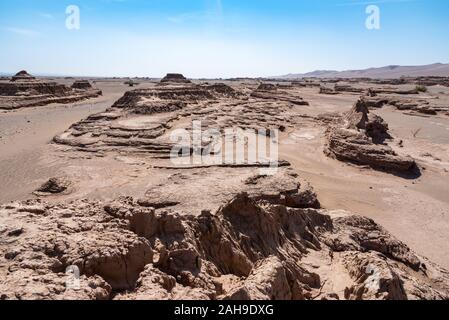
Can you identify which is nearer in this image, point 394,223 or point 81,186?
point 394,223

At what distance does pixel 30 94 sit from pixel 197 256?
37077 mm

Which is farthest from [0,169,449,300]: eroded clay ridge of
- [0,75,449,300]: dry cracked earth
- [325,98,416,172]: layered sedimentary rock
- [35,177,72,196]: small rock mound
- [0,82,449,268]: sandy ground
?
[325,98,416,172]: layered sedimentary rock

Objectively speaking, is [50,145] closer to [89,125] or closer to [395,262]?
[89,125]

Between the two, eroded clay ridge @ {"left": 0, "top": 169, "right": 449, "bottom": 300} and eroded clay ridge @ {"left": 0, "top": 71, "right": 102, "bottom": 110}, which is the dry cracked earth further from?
eroded clay ridge @ {"left": 0, "top": 71, "right": 102, "bottom": 110}

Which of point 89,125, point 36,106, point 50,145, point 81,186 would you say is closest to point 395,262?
point 81,186

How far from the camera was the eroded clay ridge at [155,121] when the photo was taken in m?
16.3

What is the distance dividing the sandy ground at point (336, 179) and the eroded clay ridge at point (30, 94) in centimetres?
1457

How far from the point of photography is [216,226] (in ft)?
17.7

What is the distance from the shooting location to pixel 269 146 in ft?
54.7

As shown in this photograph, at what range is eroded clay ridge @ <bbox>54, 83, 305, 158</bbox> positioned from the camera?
16.3 m

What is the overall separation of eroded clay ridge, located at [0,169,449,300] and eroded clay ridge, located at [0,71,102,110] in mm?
31112
